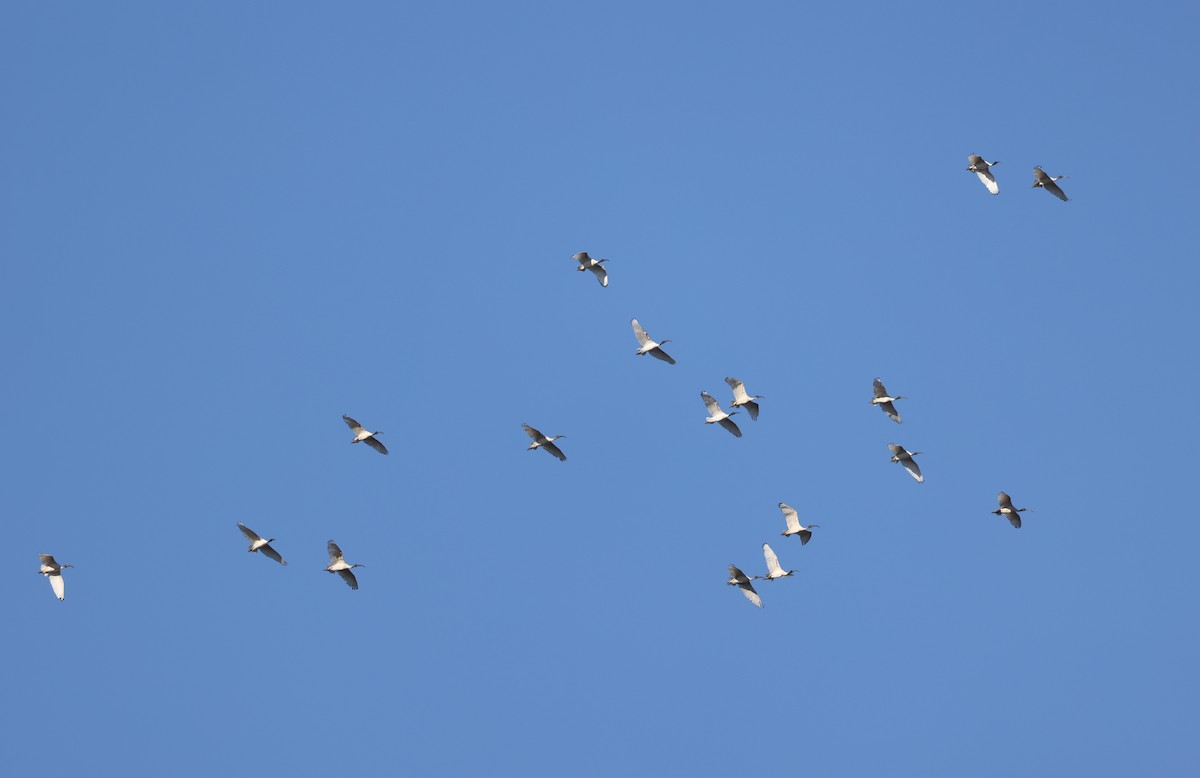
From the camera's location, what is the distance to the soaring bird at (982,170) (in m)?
77.9

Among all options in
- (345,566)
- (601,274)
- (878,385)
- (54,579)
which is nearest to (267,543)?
(345,566)

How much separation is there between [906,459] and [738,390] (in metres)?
8.21

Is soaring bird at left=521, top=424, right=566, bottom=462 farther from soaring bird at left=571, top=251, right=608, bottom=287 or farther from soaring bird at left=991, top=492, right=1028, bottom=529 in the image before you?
soaring bird at left=991, top=492, right=1028, bottom=529

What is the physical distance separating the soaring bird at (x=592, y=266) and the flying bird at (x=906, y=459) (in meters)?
14.7

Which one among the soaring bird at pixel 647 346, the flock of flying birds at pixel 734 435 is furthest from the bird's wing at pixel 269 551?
the soaring bird at pixel 647 346

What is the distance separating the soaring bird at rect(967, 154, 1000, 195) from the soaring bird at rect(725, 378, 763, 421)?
14159mm

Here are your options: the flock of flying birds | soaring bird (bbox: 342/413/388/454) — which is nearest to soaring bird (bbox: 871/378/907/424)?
the flock of flying birds

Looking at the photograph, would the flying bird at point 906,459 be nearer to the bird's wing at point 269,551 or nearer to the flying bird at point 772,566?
the flying bird at point 772,566

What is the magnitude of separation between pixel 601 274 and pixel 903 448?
1543 centimetres

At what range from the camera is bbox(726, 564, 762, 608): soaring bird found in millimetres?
72812

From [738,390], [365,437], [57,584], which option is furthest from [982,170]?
[57,584]

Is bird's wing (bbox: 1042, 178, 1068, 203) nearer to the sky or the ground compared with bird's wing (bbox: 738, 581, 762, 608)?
nearer to the sky

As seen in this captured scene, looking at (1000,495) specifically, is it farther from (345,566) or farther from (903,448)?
(345,566)

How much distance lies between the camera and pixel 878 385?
Result: 78062 millimetres
